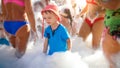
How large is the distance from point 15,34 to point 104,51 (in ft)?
1.85

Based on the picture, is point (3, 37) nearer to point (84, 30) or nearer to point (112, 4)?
point (84, 30)

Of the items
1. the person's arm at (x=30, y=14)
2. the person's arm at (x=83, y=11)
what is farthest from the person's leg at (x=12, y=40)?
the person's arm at (x=83, y=11)

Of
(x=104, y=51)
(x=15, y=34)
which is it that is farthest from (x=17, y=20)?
(x=104, y=51)

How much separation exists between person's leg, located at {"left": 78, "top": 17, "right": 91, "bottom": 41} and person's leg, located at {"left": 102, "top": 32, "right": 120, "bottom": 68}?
51 centimetres

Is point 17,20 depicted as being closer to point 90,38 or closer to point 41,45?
point 41,45

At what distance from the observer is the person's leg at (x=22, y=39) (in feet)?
7.15

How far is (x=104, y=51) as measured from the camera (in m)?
2.04

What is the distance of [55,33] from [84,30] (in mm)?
448

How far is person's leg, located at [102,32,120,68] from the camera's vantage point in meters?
1.97

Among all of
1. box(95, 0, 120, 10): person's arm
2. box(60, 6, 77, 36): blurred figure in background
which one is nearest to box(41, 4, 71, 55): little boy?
box(95, 0, 120, 10): person's arm

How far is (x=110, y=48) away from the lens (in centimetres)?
199

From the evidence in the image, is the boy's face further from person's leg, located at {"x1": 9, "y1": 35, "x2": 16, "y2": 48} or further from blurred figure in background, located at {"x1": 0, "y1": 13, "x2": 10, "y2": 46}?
blurred figure in background, located at {"x1": 0, "y1": 13, "x2": 10, "y2": 46}

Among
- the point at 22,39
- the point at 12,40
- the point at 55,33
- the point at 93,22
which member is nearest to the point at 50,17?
the point at 55,33

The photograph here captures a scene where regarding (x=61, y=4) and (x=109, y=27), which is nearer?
(x=109, y=27)
